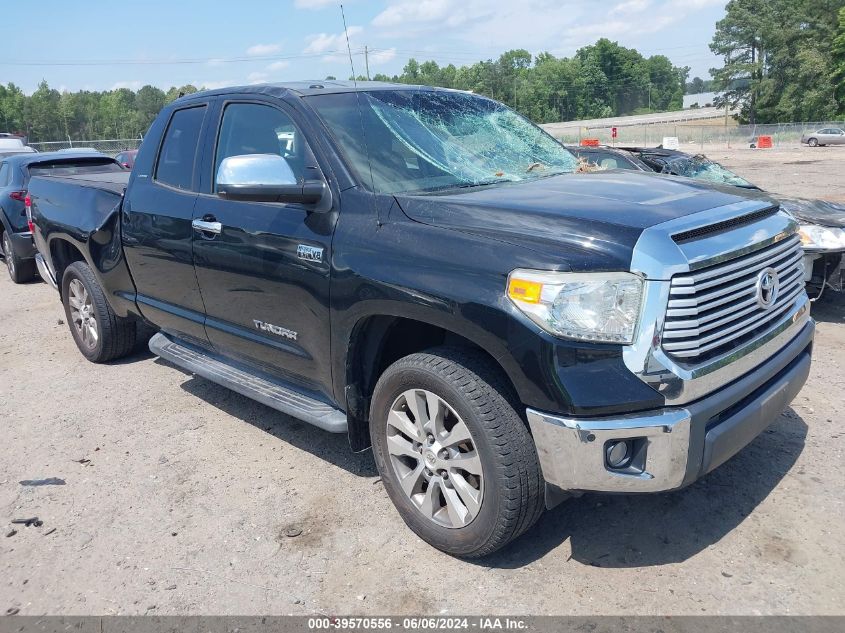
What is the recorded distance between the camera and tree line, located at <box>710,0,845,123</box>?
214ft

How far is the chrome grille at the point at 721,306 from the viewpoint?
259 cm

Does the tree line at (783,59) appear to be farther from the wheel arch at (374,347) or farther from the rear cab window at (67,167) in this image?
the wheel arch at (374,347)

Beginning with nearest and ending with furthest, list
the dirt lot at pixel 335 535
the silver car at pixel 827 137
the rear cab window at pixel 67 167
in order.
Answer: the dirt lot at pixel 335 535
the rear cab window at pixel 67 167
the silver car at pixel 827 137

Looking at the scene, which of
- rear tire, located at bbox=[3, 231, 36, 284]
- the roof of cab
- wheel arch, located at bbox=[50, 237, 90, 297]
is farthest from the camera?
rear tire, located at bbox=[3, 231, 36, 284]

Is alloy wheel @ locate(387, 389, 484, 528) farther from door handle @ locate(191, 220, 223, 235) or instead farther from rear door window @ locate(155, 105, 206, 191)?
rear door window @ locate(155, 105, 206, 191)

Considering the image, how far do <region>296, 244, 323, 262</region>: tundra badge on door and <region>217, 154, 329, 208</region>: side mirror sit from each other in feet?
0.74

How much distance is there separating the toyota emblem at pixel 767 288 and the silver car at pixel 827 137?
5208 cm

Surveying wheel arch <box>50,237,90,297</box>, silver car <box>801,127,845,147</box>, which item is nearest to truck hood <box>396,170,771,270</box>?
wheel arch <box>50,237,90,297</box>

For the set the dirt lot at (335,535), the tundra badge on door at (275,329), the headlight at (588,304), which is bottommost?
the dirt lot at (335,535)

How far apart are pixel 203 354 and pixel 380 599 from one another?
7.60ft

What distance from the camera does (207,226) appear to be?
4.06 m

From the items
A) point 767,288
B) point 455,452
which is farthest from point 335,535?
point 767,288

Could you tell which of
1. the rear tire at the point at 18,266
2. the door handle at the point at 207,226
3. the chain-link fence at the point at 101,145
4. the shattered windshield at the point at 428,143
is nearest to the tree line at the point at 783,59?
the chain-link fence at the point at 101,145

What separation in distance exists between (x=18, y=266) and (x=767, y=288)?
10.3 metres
